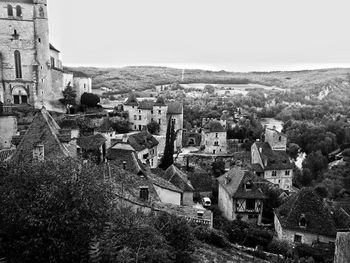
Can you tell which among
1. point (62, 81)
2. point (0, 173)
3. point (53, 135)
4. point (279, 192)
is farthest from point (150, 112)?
point (0, 173)

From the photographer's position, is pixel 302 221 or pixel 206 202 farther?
pixel 206 202

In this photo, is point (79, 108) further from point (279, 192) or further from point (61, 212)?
point (61, 212)

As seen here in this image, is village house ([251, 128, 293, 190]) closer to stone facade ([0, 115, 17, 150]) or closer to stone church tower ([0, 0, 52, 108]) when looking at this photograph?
stone facade ([0, 115, 17, 150])

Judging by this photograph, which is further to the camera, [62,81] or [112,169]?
[62,81]

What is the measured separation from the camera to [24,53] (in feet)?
184

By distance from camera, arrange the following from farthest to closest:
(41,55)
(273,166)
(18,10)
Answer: (41,55) < (18,10) < (273,166)

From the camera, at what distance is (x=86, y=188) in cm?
1237

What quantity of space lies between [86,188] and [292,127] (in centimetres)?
7583

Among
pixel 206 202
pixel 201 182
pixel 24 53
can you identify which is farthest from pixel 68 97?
pixel 206 202

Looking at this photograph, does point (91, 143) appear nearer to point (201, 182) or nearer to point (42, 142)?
point (201, 182)

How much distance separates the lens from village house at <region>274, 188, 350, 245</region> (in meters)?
27.1

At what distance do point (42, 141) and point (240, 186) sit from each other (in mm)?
19817

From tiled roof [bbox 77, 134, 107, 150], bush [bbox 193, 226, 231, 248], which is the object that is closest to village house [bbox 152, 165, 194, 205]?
tiled roof [bbox 77, 134, 107, 150]

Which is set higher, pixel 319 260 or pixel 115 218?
pixel 115 218
